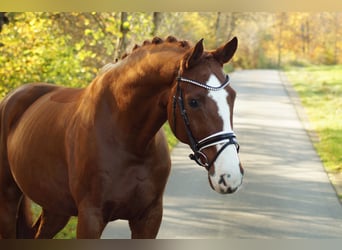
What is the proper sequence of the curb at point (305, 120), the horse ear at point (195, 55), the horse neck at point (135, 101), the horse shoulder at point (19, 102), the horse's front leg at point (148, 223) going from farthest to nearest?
1. the curb at point (305, 120)
2. the horse shoulder at point (19, 102)
3. the horse's front leg at point (148, 223)
4. the horse neck at point (135, 101)
5. the horse ear at point (195, 55)

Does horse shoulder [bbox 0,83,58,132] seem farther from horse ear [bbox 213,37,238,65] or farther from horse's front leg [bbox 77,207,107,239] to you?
horse ear [bbox 213,37,238,65]

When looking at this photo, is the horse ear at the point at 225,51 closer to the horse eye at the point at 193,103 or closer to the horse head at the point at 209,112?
the horse head at the point at 209,112

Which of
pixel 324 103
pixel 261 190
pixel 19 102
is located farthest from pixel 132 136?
pixel 324 103

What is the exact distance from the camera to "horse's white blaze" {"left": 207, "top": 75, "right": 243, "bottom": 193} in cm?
155

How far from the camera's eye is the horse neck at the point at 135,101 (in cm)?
169

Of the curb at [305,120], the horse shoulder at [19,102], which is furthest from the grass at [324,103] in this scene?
the horse shoulder at [19,102]

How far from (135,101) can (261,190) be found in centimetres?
190

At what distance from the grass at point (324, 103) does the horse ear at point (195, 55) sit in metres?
2.12

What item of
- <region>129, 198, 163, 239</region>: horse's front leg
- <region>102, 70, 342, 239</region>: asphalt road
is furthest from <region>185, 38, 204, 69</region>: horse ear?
<region>102, 70, 342, 239</region>: asphalt road

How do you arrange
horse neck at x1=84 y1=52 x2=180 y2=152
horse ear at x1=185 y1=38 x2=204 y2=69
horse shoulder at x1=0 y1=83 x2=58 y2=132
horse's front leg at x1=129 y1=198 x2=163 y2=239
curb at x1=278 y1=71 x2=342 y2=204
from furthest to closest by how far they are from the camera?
curb at x1=278 y1=71 x2=342 y2=204
horse shoulder at x1=0 y1=83 x2=58 y2=132
horse's front leg at x1=129 y1=198 x2=163 y2=239
horse neck at x1=84 y1=52 x2=180 y2=152
horse ear at x1=185 y1=38 x2=204 y2=69

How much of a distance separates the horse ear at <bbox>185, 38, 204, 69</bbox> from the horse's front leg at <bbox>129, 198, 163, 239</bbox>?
1.71 ft

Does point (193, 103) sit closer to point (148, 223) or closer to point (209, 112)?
point (209, 112)

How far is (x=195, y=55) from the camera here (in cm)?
155

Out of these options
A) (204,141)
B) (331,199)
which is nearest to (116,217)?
(204,141)
